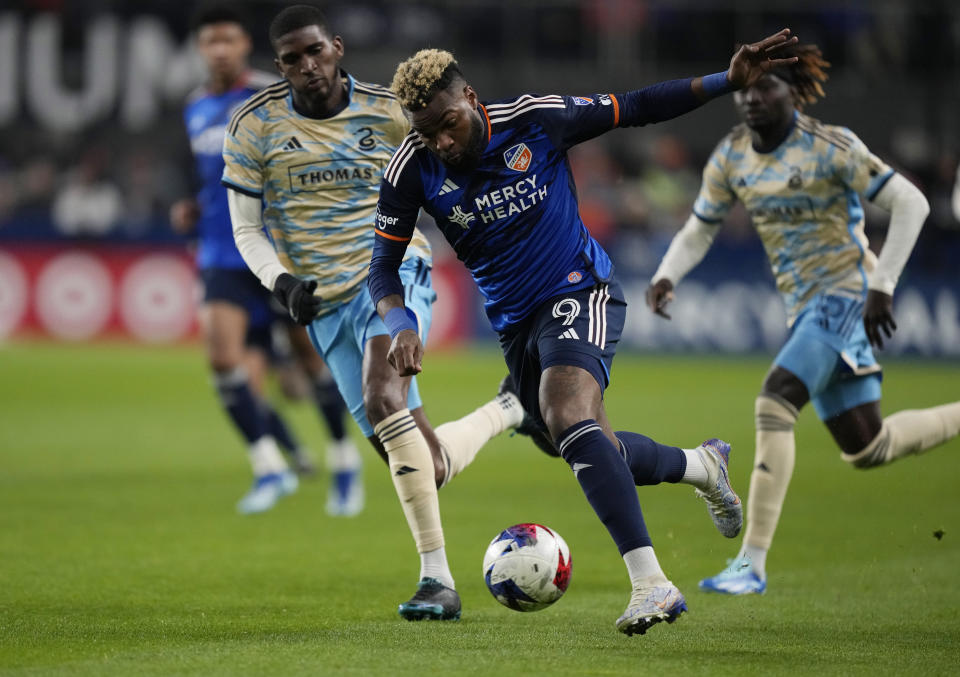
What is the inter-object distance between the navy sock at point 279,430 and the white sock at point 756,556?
4786 millimetres

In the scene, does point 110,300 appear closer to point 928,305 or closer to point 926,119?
point 928,305

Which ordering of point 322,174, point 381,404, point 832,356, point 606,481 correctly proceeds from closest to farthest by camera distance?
1. point 606,481
2. point 381,404
3. point 322,174
4. point 832,356

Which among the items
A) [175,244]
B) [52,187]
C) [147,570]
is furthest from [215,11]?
[52,187]

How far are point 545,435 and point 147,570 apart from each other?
2156 millimetres

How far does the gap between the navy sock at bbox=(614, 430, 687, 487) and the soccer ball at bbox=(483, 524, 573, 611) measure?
0.45 meters

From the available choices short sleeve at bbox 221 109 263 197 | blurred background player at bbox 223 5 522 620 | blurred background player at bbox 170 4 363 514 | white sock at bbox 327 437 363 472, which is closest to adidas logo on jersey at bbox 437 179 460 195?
blurred background player at bbox 223 5 522 620

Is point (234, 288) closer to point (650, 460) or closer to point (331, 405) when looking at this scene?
point (331, 405)

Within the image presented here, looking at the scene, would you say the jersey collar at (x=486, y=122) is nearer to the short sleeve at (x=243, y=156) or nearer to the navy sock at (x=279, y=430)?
the short sleeve at (x=243, y=156)

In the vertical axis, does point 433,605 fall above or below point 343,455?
below

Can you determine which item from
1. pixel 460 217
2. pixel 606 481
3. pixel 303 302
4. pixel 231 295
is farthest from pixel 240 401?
pixel 606 481

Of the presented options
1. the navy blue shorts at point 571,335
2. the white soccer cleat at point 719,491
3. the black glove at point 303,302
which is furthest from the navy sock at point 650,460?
the black glove at point 303,302

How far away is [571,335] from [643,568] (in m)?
1.01

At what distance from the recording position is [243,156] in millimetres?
6625

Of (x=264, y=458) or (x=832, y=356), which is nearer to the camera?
(x=832, y=356)
